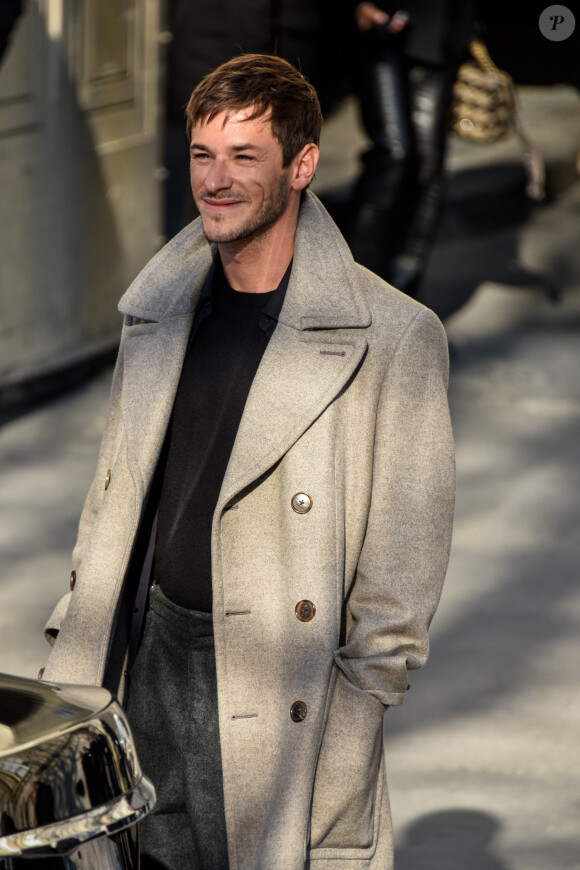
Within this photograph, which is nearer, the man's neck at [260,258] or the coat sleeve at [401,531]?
the coat sleeve at [401,531]

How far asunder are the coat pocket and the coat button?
0.92ft

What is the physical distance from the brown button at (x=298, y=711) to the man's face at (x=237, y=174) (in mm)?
776

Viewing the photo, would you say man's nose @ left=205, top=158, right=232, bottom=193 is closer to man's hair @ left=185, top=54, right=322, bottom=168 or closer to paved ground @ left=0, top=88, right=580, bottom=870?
man's hair @ left=185, top=54, right=322, bottom=168

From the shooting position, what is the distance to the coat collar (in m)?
2.19

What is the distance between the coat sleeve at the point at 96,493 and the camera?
2394 mm

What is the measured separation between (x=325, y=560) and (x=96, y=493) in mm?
533

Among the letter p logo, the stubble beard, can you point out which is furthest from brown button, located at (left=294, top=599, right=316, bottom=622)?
the letter p logo

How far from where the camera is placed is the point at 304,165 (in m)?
2.21

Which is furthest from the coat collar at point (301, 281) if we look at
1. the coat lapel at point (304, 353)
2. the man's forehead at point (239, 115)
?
the man's forehead at point (239, 115)

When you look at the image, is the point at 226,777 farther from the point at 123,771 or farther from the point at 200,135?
the point at 200,135

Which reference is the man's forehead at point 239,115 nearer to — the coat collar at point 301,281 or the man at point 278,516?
the man at point 278,516

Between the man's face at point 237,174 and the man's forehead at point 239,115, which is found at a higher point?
the man's forehead at point 239,115

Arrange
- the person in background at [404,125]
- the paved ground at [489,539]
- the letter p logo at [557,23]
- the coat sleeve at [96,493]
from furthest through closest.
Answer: the letter p logo at [557,23], the person in background at [404,125], the paved ground at [489,539], the coat sleeve at [96,493]

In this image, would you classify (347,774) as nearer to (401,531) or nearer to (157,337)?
(401,531)
